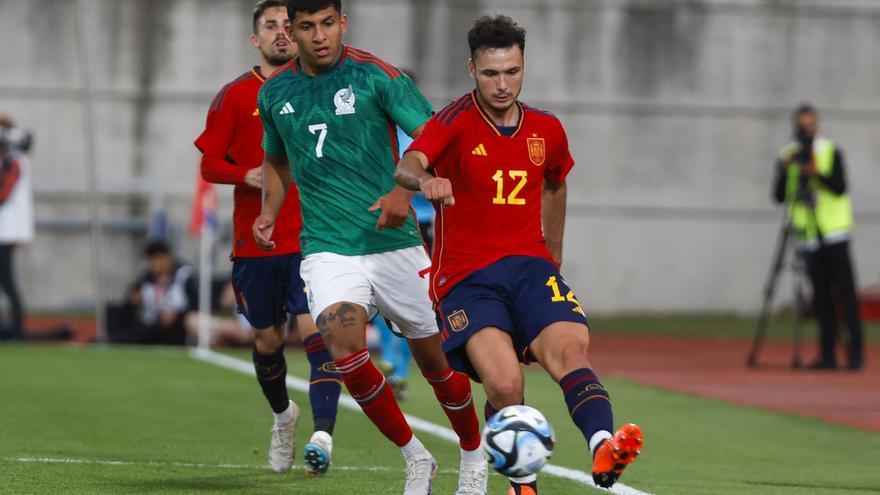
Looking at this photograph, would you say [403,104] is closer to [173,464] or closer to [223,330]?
[173,464]

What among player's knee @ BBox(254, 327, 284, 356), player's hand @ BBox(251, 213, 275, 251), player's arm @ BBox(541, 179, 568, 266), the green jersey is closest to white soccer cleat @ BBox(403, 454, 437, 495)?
the green jersey

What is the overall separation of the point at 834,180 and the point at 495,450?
1097cm

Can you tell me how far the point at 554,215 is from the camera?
7.21 m

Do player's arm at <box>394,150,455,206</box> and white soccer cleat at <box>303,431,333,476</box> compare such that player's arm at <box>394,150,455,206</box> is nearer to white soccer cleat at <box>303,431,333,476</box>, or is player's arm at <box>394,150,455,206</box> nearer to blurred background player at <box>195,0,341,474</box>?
white soccer cleat at <box>303,431,333,476</box>

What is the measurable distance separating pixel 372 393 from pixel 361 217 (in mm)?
781

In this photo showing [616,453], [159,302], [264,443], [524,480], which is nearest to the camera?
[616,453]

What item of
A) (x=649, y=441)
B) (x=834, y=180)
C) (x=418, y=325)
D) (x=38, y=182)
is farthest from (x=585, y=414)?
(x=38, y=182)

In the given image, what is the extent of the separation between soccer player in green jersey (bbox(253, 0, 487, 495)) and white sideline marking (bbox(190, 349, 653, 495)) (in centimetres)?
87

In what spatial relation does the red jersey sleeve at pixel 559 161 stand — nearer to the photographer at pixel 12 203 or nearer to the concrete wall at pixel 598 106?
the photographer at pixel 12 203

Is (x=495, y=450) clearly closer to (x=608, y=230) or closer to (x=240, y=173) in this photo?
(x=240, y=173)

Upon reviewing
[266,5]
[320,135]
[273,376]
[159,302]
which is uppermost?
[266,5]

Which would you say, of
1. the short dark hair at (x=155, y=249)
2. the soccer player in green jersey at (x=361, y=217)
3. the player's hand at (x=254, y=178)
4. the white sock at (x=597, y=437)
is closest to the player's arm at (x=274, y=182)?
the soccer player in green jersey at (x=361, y=217)

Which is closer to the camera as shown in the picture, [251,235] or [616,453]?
[616,453]

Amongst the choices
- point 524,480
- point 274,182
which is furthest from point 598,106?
point 524,480
